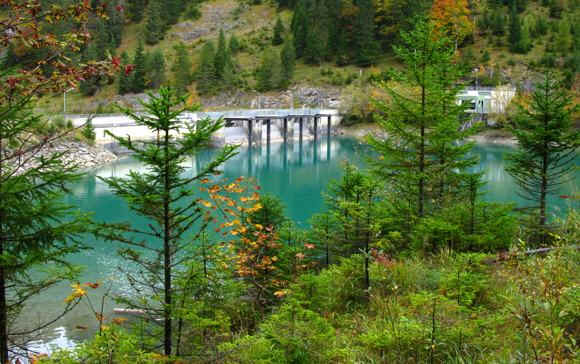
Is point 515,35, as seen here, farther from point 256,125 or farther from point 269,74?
point 256,125

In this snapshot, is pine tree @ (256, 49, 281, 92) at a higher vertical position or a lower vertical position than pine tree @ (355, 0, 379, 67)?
lower

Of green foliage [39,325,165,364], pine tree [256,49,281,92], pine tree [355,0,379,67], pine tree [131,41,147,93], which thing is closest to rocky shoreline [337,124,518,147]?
pine tree [256,49,281,92]

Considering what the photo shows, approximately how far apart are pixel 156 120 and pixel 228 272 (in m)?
3.05

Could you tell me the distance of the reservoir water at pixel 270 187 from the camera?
11508mm

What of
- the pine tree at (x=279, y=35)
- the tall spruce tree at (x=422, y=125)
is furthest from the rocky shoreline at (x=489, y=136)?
the tall spruce tree at (x=422, y=125)

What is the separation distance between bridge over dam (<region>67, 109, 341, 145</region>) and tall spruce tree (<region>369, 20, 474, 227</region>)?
26.6 metres

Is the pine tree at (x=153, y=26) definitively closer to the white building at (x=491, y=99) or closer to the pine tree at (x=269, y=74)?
the pine tree at (x=269, y=74)

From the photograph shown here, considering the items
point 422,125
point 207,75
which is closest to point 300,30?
point 207,75

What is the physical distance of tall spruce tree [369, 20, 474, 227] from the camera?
9836mm

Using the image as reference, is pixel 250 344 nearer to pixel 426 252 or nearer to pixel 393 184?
pixel 426 252

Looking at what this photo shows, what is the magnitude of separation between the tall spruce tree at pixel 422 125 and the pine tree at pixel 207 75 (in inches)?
2044

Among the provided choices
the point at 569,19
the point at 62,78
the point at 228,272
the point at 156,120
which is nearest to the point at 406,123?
the point at 228,272

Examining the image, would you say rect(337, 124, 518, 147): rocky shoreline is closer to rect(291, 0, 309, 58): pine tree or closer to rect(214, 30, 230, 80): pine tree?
rect(214, 30, 230, 80): pine tree

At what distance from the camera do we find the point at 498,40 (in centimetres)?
5931
